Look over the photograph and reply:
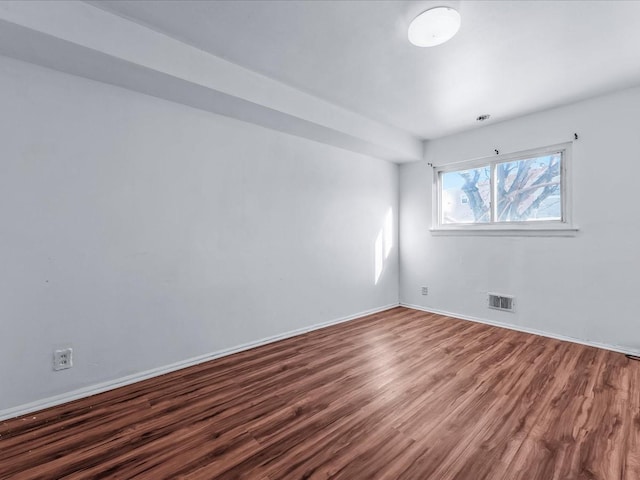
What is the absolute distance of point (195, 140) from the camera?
2543mm

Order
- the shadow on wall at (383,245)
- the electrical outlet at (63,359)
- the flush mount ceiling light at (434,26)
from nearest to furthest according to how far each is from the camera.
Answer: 1. the flush mount ceiling light at (434,26)
2. the electrical outlet at (63,359)
3. the shadow on wall at (383,245)

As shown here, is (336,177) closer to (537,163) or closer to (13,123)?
(537,163)

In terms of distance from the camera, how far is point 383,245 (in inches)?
171

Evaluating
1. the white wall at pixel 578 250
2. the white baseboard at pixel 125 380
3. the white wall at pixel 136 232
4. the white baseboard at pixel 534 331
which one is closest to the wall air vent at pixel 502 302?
the white wall at pixel 578 250

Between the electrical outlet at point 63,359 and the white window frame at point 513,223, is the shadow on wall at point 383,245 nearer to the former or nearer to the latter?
the white window frame at point 513,223

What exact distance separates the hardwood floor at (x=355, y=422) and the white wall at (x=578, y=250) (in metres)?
0.51

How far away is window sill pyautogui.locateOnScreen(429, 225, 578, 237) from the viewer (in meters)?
3.07

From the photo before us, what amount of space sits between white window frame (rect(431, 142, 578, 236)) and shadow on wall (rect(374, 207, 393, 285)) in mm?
639

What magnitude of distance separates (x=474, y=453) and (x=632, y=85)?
3551 millimetres

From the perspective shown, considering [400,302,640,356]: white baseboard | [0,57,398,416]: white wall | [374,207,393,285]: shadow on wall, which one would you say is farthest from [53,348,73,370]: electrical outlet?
[400,302,640,356]: white baseboard

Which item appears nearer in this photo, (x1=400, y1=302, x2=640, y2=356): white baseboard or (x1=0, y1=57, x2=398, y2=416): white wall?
(x1=0, y1=57, x2=398, y2=416): white wall

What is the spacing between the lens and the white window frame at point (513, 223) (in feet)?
10.1

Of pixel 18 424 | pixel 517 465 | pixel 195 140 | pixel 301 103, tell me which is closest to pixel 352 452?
pixel 517 465

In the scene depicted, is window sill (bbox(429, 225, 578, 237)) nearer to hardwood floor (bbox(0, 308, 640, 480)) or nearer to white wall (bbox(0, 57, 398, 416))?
hardwood floor (bbox(0, 308, 640, 480))
